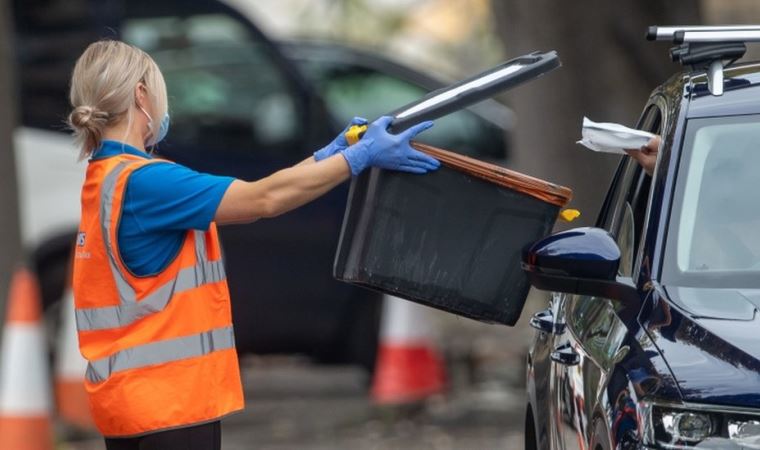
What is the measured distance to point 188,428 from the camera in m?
4.46

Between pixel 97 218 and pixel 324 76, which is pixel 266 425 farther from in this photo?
pixel 97 218

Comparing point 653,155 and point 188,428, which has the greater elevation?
point 653,155

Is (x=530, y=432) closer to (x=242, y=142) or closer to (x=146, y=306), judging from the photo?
(x=146, y=306)

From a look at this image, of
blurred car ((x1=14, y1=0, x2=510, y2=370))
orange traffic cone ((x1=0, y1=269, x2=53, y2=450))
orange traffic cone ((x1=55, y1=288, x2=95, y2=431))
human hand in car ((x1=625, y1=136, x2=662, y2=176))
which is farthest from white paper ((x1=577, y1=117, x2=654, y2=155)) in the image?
blurred car ((x1=14, y1=0, x2=510, y2=370))

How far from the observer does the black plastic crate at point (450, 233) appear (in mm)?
5039

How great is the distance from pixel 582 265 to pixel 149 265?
108 centimetres

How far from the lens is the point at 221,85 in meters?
10.8

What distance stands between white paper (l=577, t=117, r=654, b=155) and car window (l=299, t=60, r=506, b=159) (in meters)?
6.11

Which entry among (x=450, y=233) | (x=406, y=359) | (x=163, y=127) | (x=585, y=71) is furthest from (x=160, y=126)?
(x=406, y=359)

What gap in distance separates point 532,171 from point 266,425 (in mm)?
2027

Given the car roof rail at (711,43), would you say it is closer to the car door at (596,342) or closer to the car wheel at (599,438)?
the car door at (596,342)

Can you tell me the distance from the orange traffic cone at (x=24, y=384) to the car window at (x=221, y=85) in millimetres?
3415

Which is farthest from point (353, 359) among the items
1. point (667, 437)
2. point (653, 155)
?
point (667, 437)

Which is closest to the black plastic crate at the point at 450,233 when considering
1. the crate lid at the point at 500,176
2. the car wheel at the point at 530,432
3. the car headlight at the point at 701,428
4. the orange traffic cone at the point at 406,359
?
the crate lid at the point at 500,176
